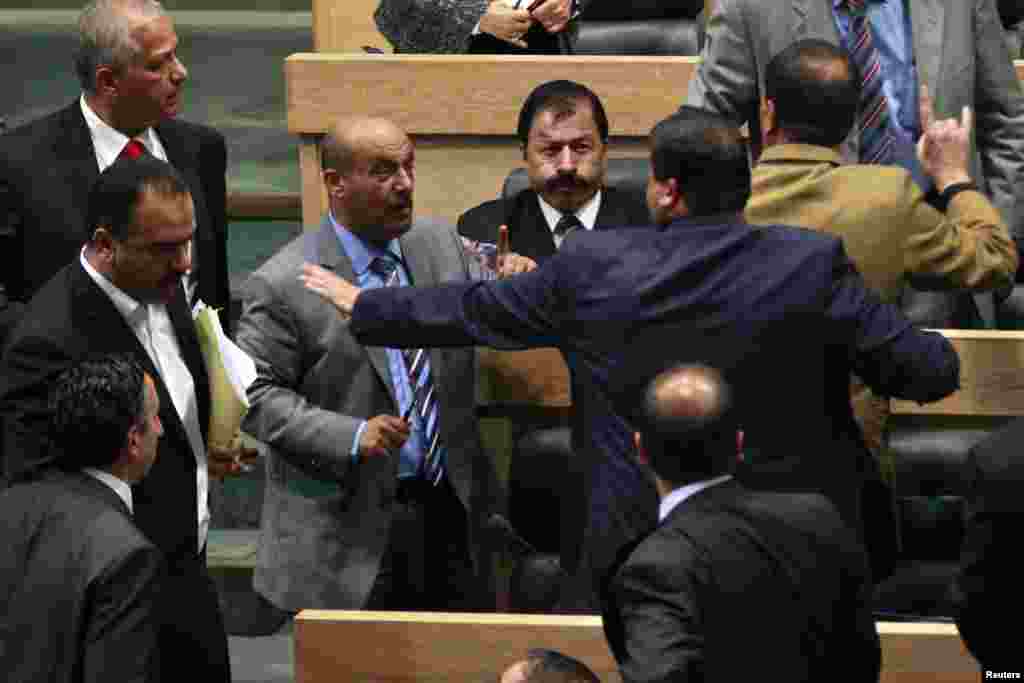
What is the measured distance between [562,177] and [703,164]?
40.9 inches

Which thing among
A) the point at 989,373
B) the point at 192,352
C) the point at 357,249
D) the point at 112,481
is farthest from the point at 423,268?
the point at 989,373

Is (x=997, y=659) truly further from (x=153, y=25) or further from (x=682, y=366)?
(x=153, y=25)

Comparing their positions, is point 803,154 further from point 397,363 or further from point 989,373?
point 397,363

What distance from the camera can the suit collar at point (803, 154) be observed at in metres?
3.51

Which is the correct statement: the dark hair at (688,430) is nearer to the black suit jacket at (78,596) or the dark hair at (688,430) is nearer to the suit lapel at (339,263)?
the black suit jacket at (78,596)

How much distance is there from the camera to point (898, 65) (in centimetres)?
421

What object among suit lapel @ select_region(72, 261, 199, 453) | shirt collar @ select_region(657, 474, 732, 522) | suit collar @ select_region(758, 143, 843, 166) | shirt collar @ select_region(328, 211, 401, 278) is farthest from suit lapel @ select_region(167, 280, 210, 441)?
shirt collar @ select_region(657, 474, 732, 522)

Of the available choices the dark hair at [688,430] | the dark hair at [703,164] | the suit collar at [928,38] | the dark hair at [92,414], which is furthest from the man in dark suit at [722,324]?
the suit collar at [928,38]

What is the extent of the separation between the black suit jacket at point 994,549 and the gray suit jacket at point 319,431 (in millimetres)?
1306

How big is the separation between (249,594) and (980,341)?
1.95 m

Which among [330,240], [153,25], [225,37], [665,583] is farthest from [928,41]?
[225,37]

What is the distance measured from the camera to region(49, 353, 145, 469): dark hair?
3.14 metres

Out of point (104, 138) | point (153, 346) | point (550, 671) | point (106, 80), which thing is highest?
point (106, 80)

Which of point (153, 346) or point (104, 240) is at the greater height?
point (104, 240)
